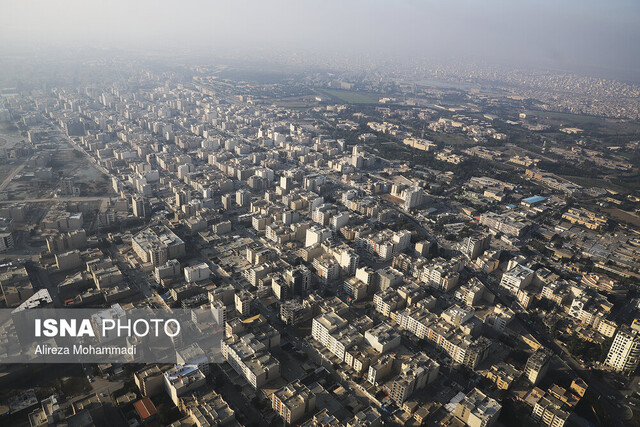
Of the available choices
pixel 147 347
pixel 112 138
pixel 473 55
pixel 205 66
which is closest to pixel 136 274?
pixel 147 347

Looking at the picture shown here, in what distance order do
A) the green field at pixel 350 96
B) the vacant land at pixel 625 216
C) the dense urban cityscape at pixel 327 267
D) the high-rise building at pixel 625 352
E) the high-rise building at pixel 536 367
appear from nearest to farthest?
the dense urban cityscape at pixel 327 267
the high-rise building at pixel 536 367
the high-rise building at pixel 625 352
the vacant land at pixel 625 216
the green field at pixel 350 96

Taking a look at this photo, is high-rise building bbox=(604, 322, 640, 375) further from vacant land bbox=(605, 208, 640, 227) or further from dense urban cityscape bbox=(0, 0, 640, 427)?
vacant land bbox=(605, 208, 640, 227)

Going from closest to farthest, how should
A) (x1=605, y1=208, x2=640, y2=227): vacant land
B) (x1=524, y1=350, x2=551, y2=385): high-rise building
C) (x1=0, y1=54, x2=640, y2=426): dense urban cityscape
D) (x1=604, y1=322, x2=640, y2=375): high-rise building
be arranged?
(x1=0, y1=54, x2=640, y2=426): dense urban cityscape, (x1=524, y1=350, x2=551, y2=385): high-rise building, (x1=604, y1=322, x2=640, y2=375): high-rise building, (x1=605, y1=208, x2=640, y2=227): vacant land

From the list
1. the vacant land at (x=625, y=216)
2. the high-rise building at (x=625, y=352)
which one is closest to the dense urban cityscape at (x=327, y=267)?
the high-rise building at (x=625, y=352)

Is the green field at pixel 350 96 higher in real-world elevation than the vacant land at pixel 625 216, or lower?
higher

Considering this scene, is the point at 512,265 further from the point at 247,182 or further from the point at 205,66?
the point at 205,66

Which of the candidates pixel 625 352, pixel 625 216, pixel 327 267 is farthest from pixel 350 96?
pixel 625 352

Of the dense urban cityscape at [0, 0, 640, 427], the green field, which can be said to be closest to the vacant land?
the dense urban cityscape at [0, 0, 640, 427]

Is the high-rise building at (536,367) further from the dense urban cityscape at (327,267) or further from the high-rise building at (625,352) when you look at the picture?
the high-rise building at (625,352)

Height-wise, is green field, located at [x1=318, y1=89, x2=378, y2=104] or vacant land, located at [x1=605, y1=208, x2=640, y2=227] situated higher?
Result: green field, located at [x1=318, y1=89, x2=378, y2=104]
